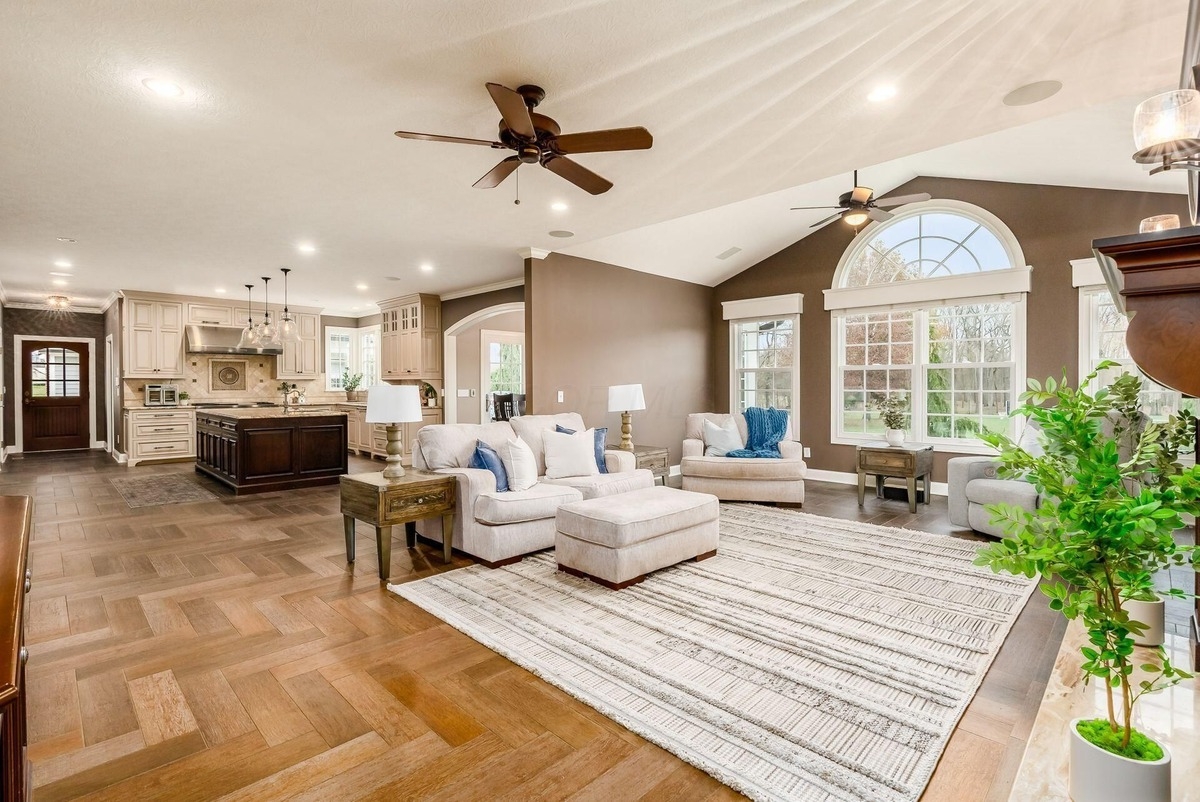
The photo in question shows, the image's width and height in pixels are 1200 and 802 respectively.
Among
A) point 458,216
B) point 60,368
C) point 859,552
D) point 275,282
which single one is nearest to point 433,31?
point 458,216

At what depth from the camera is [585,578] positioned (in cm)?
350

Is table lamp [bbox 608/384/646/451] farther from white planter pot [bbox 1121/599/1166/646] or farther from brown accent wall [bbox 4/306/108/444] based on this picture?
brown accent wall [bbox 4/306/108/444]

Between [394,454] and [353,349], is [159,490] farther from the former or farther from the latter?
[353,349]

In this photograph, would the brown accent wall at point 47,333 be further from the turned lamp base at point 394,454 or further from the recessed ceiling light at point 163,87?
the recessed ceiling light at point 163,87

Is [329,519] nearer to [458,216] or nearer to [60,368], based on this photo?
[458,216]

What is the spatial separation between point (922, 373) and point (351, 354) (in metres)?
9.74

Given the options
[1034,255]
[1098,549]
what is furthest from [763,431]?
[1098,549]

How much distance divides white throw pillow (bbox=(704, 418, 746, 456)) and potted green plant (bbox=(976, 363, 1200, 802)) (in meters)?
4.81

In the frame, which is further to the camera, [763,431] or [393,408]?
[763,431]

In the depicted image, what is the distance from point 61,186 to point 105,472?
16.9 feet

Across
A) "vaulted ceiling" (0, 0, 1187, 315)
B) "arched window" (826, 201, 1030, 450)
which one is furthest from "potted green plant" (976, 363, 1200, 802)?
"arched window" (826, 201, 1030, 450)

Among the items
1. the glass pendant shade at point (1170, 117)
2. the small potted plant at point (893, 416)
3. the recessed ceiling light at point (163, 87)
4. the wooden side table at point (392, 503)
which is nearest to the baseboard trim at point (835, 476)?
the small potted plant at point (893, 416)

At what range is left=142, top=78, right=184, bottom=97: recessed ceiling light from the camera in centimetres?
268

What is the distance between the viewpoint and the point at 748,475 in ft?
18.3
